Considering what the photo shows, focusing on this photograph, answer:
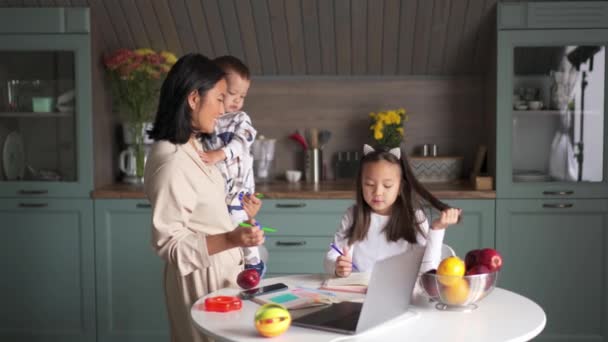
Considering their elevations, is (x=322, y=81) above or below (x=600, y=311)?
above

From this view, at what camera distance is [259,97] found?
414cm

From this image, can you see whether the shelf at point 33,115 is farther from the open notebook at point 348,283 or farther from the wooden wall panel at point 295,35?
the open notebook at point 348,283

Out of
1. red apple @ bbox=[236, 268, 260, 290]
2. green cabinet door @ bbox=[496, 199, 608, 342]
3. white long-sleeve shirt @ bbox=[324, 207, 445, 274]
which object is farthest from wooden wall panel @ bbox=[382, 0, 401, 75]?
red apple @ bbox=[236, 268, 260, 290]

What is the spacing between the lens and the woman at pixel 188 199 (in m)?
1.85

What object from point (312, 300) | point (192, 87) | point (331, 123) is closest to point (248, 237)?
point (312, 300)

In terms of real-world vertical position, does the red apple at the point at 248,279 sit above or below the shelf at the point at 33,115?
below

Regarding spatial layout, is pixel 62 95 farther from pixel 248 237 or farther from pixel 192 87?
pixel 248 237

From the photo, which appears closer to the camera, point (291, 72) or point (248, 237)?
point (248, 237)

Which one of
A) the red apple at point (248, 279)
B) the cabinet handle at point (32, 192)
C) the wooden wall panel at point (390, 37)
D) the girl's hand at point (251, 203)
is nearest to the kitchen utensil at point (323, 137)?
the wooden wall panel at point (390, 37)

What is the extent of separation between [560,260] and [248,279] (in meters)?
2.13

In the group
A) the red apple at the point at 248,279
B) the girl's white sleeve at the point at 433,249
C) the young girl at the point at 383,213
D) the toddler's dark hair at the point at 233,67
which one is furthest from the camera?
the toddler's dark hair at the point at 233,67

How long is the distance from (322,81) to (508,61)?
106 centimetres

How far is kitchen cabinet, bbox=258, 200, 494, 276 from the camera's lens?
3.54 metres

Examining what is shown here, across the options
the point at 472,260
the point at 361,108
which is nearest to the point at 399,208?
the point at 472,260
